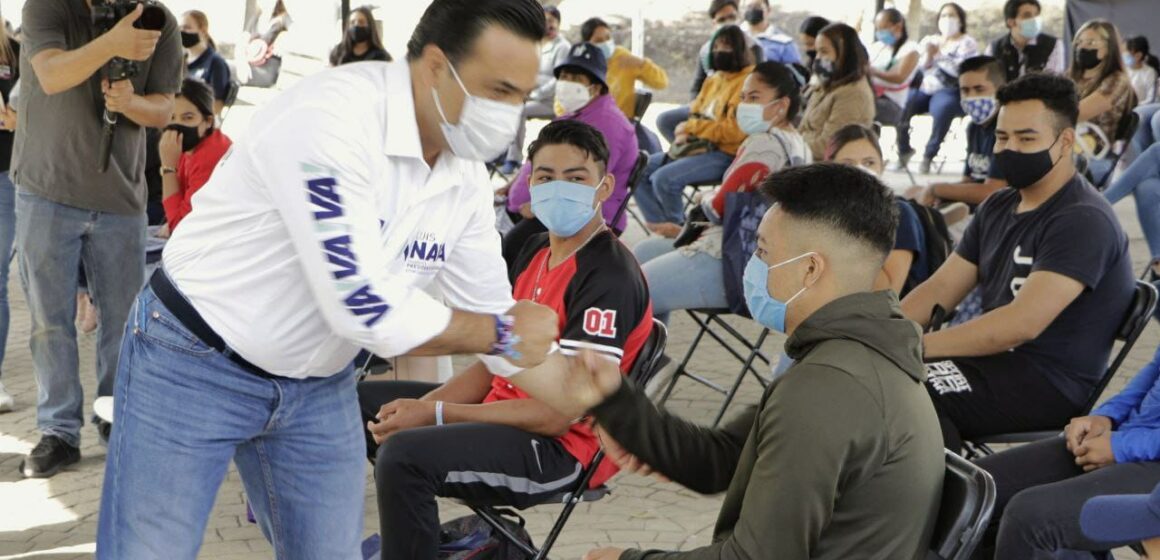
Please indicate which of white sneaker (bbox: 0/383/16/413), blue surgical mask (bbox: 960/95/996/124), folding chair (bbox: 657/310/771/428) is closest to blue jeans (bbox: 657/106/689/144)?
blue surgical mask (bbox: 960/95/996/124)

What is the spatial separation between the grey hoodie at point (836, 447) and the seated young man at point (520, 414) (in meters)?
1.03

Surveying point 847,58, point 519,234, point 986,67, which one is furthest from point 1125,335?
point 847,58

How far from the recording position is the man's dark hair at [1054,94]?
4203mm

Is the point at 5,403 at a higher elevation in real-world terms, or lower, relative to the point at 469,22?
lower

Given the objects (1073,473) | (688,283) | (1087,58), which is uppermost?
(1073,473)

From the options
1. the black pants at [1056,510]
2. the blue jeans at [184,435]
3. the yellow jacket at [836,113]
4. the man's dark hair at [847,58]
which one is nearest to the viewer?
the blue jeans at [184,435]

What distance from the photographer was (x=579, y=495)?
3.60 metres

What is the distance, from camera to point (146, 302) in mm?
2562

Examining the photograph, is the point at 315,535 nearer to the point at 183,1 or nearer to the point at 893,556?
the point at 893,556

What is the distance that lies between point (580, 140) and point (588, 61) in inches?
123

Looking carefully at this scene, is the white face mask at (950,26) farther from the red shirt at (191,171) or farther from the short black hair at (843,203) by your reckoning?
the short black hair at (843,203)

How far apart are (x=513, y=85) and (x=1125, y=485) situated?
1.86 meters

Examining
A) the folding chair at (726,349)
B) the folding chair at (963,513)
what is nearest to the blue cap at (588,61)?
the folding chair at (726,349)

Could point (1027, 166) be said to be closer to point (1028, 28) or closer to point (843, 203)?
point (843, 203)
